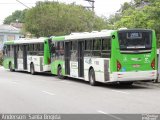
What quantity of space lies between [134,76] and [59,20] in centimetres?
3484

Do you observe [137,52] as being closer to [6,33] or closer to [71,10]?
[71,10]

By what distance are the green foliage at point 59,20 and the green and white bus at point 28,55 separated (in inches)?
518

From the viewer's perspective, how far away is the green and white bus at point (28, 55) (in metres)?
33.3

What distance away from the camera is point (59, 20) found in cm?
5538

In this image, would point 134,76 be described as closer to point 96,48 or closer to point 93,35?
point 96,48

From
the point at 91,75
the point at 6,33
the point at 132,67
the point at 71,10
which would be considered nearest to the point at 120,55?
the point at 132,67

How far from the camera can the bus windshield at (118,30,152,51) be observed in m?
21.3

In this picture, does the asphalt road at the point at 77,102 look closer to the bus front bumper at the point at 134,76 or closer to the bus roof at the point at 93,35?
the bus front bumper at the point at 134,76

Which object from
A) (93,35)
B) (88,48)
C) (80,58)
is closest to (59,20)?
(80,58)

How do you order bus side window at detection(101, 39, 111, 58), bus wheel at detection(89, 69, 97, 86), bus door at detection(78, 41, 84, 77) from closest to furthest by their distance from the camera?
bus side window at detection(101, 39, 111, 58) → bus wheel at detection(89, 69, 97, 86) → bus door at detection(78, 41, 84, 77)

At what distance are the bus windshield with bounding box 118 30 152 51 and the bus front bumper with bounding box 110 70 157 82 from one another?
3.67 feet

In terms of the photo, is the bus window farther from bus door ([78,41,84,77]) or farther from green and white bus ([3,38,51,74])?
green and white bus ([3,38,51,74])

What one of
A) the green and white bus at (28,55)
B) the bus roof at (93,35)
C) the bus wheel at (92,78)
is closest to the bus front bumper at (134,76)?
the bus roof at (93,35)

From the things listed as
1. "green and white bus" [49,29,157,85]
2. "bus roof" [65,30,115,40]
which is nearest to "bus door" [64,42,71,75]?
"bus roof" [65,30,115,40]
